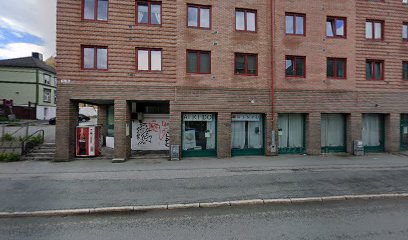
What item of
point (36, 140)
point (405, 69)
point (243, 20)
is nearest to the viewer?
point (36, 140)

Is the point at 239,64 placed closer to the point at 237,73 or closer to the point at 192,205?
the point at 237,73

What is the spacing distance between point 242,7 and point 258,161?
30.0 feet

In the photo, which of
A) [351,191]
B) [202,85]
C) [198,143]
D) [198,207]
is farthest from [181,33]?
[351,191]

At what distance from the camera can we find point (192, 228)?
17.8 feet

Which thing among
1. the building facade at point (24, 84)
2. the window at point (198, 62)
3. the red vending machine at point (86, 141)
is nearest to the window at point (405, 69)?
the window at point (198, 62)

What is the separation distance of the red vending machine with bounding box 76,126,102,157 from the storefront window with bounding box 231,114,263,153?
26.8 ft

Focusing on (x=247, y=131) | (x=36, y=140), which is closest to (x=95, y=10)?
(x=36, y=140)

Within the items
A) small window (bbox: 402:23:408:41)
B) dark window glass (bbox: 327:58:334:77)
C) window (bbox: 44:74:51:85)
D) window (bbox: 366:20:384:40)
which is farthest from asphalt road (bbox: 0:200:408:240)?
window (bbox: 44:74:51:85)

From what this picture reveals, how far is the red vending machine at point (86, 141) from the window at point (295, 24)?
524 inches

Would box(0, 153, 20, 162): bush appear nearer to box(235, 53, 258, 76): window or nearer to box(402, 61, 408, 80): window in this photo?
box(235, 53, 258, 76): window

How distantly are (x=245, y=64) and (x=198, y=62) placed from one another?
113 inches

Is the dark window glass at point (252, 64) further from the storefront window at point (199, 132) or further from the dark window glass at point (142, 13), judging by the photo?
the dark window glass at point (142, 13)

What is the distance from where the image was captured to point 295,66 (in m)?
15.4

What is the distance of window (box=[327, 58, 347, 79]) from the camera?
15859 millimetres
